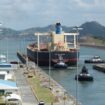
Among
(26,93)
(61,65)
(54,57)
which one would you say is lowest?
(61,65)

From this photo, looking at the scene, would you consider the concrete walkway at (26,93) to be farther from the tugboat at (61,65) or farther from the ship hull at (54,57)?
the ship hull at (54,57)

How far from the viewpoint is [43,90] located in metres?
57.3

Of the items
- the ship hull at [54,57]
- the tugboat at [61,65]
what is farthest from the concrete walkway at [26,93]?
the ship hull at [54,57]

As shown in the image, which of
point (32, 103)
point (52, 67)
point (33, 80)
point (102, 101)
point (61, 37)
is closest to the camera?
point (32, 103)

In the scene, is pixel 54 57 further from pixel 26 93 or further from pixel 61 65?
pixel 26 93

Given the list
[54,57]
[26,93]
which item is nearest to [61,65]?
[54,57]

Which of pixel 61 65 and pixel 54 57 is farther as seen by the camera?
pixel 54 57

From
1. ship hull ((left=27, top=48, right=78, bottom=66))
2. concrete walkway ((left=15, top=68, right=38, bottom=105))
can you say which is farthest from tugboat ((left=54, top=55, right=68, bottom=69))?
concrete walkway ((left=15, top=68, right=38, bottom=105))

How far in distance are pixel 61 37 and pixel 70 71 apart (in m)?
24.8

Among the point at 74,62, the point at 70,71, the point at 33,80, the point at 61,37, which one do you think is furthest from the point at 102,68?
the point at 33,80

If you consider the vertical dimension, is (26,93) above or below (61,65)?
above

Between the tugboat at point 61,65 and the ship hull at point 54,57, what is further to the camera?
the ship hull at point 54,57

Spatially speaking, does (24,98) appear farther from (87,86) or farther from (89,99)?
(87,86)

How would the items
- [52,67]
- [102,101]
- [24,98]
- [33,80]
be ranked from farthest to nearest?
[52,67] < [33,80] < [102,101] < [24,98]
